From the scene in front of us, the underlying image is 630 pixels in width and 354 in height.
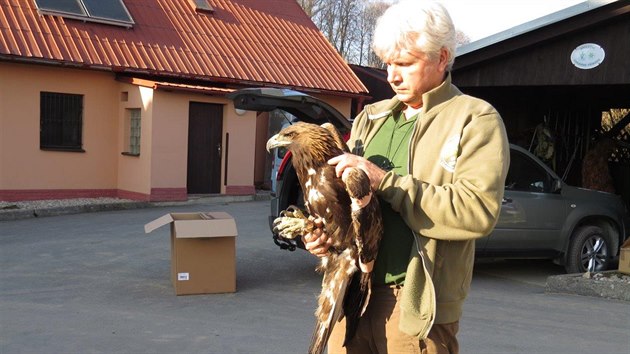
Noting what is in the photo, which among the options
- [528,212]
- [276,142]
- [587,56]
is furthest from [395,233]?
[587,56]

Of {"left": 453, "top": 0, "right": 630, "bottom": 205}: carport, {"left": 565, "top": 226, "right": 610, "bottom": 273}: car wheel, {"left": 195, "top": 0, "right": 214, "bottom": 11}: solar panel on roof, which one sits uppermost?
{"left": 195, "top": 0, "right": 214, "bottom": 11}: solar panel on roof

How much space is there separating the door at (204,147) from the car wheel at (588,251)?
10.5 m

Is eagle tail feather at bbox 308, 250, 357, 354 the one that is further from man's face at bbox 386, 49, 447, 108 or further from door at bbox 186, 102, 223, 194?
door at bbox 186, 102, 223, 194

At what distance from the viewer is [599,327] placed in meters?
6.66

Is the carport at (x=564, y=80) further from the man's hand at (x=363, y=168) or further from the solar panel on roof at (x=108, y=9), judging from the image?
the solar panel on roof at (x=108, y=9)

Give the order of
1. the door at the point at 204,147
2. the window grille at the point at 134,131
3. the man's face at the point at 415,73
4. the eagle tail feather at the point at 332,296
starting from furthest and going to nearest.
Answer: the door at the point at 204,147
the window grille at the point at 134,131
the eagle tail feather at the point at 332,296
the man's face at the point at 415,73

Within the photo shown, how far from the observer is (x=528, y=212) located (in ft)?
29.0

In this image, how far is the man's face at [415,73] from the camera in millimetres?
2388

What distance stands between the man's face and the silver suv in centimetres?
566

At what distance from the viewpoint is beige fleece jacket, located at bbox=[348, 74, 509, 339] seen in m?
2.24

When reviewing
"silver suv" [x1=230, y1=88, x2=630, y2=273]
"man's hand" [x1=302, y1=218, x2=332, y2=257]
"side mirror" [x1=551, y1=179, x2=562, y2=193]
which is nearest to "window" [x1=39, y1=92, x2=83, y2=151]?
"silver suv" [x1=230, y1=88, x2=630, y2=273]

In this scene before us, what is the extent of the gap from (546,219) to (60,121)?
38.2ft

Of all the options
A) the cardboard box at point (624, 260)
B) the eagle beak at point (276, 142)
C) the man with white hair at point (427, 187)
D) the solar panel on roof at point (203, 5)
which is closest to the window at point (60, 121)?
the solar panel on roof at point (203, 5)

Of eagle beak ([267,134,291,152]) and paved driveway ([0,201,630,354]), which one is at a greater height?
eagle beak ([267,134,291,152])
